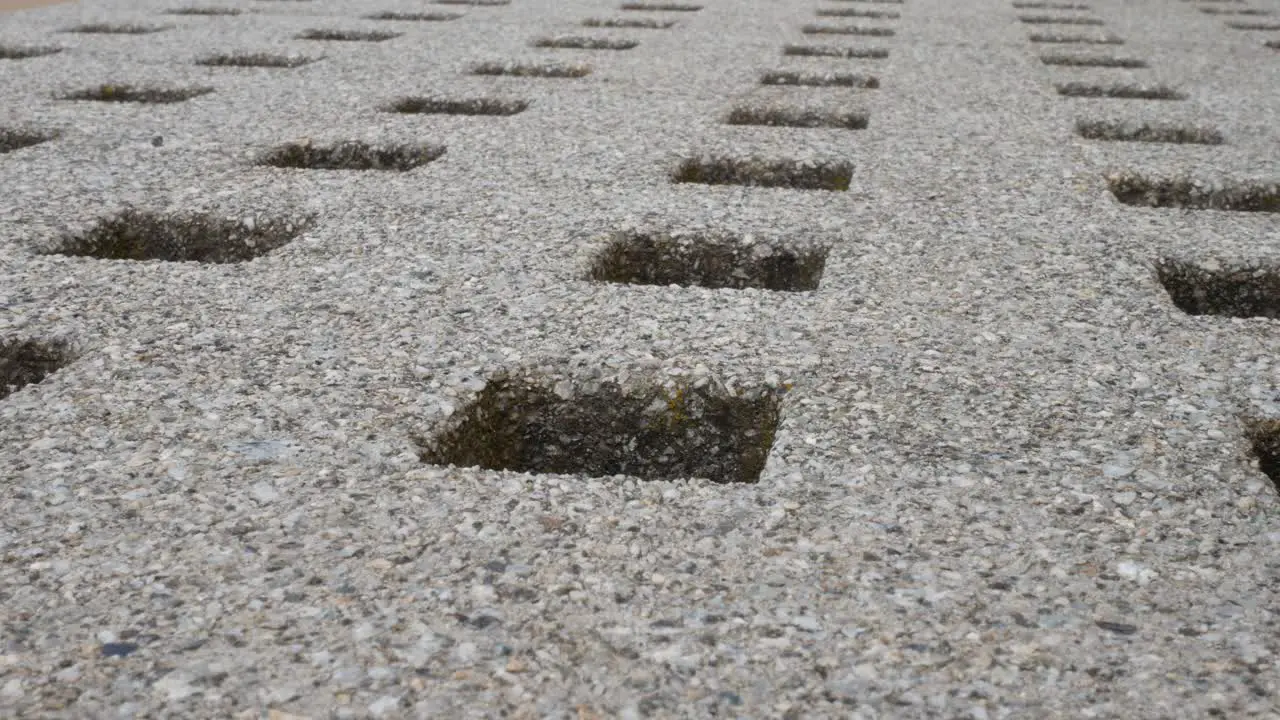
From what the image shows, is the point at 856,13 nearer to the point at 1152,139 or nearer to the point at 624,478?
the point at 1152,139

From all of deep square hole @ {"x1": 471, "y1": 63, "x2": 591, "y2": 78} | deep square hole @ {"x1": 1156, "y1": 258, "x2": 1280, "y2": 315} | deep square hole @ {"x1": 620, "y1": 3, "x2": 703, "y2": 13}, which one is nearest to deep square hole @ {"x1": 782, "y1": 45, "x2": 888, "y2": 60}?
deep square hole @ {"x1": 471, "y1": 63, "x2": 591, "y2": 78}

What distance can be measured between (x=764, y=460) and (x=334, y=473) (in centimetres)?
131

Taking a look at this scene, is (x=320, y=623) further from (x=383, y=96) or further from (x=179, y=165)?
(x=383, y=96)

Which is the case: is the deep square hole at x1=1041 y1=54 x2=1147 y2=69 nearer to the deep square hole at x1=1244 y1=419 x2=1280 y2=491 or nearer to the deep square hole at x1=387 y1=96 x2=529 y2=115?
the deep square hole at x1=387 y1=96 x2=529 y2=115

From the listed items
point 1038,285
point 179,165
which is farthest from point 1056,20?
point 179,165

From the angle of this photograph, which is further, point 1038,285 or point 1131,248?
point 1131,248

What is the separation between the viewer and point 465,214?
5316mm

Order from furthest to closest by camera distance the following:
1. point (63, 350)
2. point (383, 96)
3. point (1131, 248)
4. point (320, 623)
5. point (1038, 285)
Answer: point (383, 96) < point (1131, 248) < point (1038, 285) < point (63, 350) < point (320, 623)

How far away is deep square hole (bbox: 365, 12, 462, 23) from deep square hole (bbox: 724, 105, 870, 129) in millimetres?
5340

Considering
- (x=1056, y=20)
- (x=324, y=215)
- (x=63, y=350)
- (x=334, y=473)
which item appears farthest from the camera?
(x=1056, y=20)

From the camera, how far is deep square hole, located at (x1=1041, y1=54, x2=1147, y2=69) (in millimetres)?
9555

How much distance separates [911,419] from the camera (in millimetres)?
3463

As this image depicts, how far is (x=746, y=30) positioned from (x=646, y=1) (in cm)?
219

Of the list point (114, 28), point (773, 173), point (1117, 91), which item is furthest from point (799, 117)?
point (114, 28)
